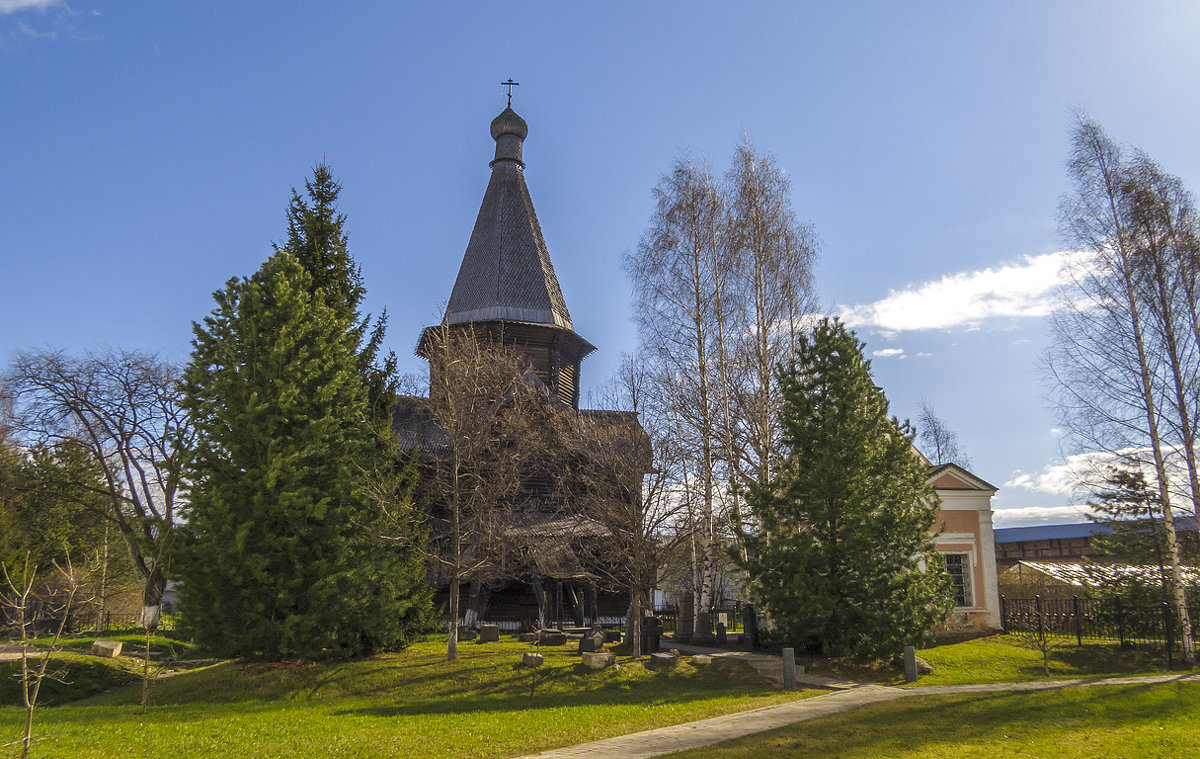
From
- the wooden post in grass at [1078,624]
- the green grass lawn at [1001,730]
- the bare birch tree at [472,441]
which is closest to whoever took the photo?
the green grass lawn at [1001,730]

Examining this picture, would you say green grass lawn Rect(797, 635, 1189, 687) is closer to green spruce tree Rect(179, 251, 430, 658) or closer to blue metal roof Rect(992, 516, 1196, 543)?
green spruce tree Rect(179, 251, 430, 658)

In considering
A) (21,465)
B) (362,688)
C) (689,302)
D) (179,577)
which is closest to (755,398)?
(689,302)

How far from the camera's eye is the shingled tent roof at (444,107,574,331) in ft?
100

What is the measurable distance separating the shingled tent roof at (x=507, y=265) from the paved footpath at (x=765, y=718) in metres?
18.6

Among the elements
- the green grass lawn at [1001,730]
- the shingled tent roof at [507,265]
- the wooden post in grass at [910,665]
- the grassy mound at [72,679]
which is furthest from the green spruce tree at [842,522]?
the shingled tent roof at [507,265]

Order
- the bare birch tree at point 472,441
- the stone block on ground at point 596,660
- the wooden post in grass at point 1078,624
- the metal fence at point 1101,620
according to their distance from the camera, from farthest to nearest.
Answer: the wooden post in grass at point 1078,624
the metal fence at point 1101,620
the bare birch tree at point 472,441
the stone block on ground at point 596,660

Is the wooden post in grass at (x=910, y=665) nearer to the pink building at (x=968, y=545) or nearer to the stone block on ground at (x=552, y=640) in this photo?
the pink building at (x=968, y=545)

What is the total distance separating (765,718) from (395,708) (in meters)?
5.95

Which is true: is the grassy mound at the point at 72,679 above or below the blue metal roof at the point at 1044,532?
below

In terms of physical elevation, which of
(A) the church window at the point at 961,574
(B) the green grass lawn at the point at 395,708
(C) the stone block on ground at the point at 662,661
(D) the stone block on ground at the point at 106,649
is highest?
(A) the church window at the point at 961,574

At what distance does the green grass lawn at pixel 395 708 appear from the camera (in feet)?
29.5

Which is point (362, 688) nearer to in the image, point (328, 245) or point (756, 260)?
point (328, 245)

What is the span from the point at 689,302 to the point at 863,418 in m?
6.19

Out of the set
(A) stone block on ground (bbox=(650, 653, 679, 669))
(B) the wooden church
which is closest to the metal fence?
(A) stone block on ground (bbox=(650, 653, 679, 669))
